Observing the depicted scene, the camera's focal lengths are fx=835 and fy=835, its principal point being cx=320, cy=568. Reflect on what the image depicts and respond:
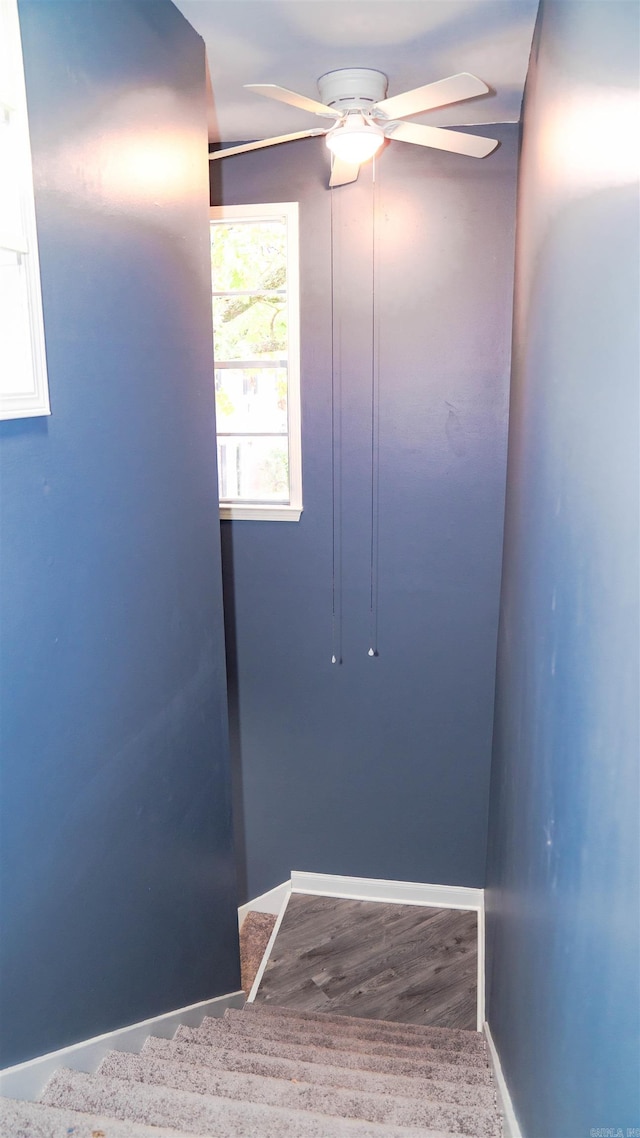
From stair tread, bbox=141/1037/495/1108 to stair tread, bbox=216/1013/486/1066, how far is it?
0.38m

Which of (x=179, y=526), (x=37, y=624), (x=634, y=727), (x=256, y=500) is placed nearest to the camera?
(x=634, y=727)

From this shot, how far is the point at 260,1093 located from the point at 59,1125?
2.06ft

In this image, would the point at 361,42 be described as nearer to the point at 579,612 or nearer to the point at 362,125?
the point at 362,125

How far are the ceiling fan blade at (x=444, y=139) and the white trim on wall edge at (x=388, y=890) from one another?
343 centimetres

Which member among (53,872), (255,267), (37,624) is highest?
(255,267)

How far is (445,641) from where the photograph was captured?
4.06m

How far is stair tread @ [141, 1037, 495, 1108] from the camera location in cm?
227

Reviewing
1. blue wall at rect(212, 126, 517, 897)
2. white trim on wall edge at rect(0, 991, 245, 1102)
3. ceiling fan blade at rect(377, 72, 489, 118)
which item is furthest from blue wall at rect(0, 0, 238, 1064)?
blue wall at rect(212, 126, 517, 897)

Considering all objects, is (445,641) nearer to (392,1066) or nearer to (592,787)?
(392,1066)

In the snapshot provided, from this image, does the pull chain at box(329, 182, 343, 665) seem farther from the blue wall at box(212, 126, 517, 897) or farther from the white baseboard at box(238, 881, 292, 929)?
the white baseboard at box(238, 881, 292, 929)

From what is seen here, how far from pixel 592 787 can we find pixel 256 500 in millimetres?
3055

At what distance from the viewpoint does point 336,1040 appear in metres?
2.98

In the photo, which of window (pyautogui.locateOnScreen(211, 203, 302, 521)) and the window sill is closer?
window (pyautogui.locateOnScreen(211, 203, 302, 521))

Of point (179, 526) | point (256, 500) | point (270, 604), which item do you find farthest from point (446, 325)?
point (179, 526)
